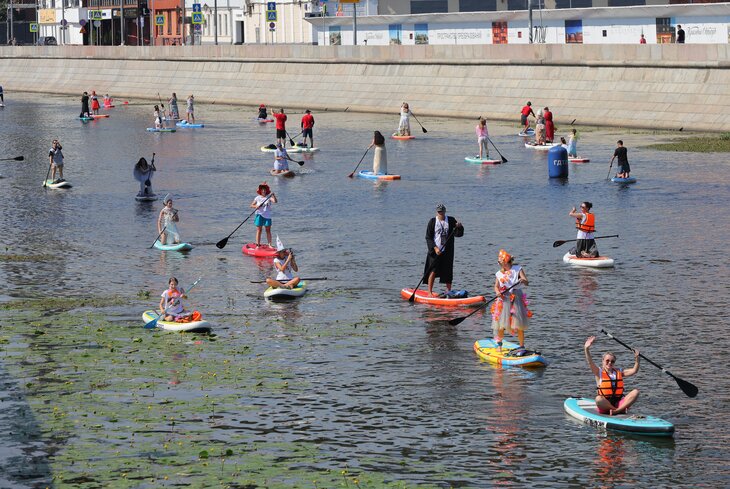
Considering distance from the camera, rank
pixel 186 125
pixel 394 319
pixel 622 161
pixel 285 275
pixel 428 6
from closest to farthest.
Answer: pixel 394 319, pixel 285 275, pixel 622 161, pixel 186 125, pixel 428 6

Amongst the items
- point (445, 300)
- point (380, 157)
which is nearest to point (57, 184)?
point (380, 157)

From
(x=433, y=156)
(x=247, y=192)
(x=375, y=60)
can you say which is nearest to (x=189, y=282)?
(x=247, y=192)

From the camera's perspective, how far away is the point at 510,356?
22.9 metres

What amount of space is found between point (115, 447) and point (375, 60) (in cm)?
6959

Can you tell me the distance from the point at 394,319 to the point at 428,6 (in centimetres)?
9393

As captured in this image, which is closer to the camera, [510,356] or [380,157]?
[510,356]

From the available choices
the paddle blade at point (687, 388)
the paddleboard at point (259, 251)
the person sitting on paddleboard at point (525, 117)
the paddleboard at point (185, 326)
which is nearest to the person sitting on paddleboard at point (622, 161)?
the paddleboard at point (259, 251)

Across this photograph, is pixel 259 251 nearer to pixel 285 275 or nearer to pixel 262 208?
pixel 262 208

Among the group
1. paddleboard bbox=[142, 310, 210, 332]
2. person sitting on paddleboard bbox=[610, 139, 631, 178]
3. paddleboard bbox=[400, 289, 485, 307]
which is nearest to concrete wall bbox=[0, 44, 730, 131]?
person sitting on paddleboard bbox=[610, 139, 631, 178]

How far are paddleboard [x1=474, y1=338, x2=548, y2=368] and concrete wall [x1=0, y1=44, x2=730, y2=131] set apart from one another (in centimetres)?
4202

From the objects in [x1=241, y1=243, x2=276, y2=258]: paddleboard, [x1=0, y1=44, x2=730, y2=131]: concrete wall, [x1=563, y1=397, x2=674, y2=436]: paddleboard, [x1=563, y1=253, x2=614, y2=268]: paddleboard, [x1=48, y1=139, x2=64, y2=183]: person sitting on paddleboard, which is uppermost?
[x1=0, y1=44, x2=730, y2=131]: concrete wall

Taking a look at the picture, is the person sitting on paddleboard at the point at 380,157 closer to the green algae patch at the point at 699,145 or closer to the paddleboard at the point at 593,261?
the green algae patch at the point at 699,145

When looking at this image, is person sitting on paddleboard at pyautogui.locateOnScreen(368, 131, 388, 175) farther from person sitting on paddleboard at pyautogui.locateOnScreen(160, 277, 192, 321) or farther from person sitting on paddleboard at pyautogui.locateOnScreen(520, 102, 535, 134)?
person sitting on paddleboard at pyautogui.locateOnScreen(160, 277, 192, 321)

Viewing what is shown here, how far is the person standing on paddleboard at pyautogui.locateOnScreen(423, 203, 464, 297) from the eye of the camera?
28.1m
